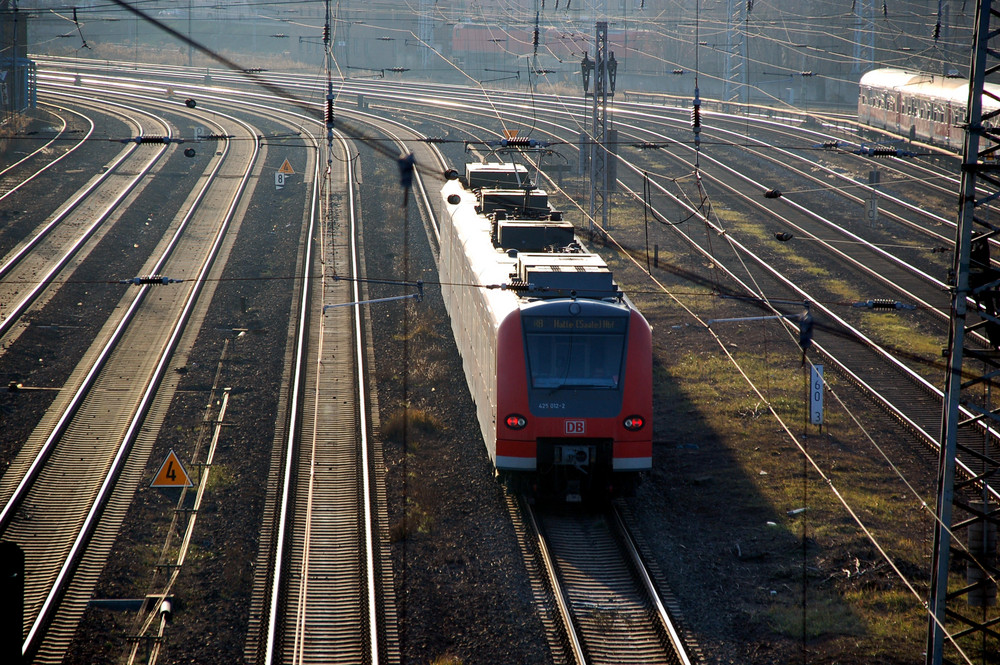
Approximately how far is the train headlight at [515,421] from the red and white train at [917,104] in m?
23.4

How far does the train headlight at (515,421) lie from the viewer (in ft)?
38.3

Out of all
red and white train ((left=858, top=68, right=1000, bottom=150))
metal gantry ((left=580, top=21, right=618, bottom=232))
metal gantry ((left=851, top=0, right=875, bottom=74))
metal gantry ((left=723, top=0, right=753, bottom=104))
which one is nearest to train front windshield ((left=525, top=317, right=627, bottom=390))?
metal gantry ((left=580, top=21, right=618, bottom=232))

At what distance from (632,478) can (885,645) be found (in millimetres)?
3665

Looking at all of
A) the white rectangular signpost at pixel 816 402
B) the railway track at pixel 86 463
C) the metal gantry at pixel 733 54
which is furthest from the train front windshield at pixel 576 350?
the metal gantry at pixel 733 54

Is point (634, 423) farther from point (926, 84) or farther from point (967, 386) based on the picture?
point (926, 84)

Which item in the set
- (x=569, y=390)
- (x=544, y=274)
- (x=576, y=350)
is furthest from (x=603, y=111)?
(x=569, y=390)

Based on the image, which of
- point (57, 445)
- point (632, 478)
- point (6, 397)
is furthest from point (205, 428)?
point (632, 478)

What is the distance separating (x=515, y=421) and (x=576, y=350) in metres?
1.20

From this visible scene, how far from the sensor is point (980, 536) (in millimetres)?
9508

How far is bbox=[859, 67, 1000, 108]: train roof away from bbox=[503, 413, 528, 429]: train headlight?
23.7m

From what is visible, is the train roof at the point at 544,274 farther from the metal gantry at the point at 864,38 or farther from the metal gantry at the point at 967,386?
the metal gantry at the point at 864,38

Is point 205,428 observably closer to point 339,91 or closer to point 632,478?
point 632,478

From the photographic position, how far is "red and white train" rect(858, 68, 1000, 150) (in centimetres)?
3259

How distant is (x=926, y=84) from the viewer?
35.3 metres
